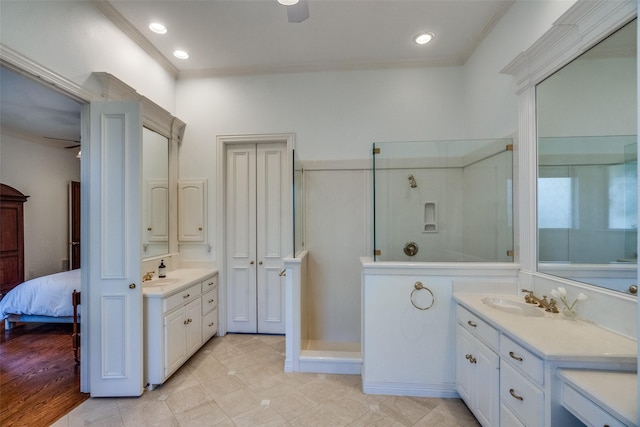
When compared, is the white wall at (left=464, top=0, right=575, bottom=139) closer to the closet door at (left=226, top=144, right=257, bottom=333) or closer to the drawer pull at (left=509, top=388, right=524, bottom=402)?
the drawer pull at (left=509, top=388, right=524, bottom=402)

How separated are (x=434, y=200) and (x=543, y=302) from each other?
1.39 metres

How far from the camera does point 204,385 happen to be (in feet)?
7.73

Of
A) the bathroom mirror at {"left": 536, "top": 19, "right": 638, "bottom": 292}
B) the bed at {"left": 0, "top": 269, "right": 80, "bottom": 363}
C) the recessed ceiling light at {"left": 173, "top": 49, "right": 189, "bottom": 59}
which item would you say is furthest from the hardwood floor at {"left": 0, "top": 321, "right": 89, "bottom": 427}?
the bathroom mirror at {"left": 536, "top": 19, "right": 638, "bottom": 292}

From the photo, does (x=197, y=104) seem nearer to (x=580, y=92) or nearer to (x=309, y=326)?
(x=309, y=326)

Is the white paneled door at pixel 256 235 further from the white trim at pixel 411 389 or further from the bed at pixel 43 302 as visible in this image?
the bed at pixel 43 302

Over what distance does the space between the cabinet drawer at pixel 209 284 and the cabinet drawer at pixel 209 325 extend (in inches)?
11.7

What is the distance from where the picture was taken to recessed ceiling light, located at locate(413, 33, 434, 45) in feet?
8.94

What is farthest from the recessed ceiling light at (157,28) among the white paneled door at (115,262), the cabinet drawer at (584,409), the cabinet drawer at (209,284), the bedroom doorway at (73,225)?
the bedroom doorway at (73,225)

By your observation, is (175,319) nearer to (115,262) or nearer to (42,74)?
(115,262)

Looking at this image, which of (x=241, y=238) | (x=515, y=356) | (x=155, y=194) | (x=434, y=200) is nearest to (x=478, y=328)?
(x=515, y=356)

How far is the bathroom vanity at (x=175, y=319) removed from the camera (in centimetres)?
227

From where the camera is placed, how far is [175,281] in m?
2.73

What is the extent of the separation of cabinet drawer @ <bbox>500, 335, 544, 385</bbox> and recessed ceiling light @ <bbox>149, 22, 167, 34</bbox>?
376 centimetres

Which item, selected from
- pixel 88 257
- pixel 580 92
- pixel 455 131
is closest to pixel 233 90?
pixel 88 257
